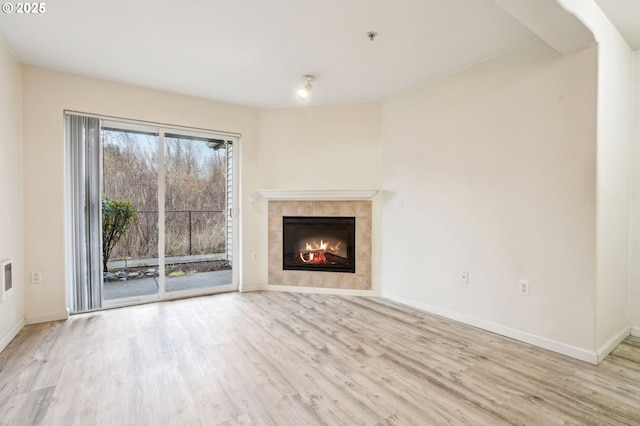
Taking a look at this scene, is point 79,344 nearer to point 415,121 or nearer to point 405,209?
point 405,209

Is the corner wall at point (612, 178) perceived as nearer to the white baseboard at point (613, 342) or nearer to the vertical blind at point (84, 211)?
the white baseboard at point (613, 342)

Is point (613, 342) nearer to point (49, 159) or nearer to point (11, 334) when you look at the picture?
point (11, 334)

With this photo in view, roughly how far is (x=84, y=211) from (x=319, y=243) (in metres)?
2.78

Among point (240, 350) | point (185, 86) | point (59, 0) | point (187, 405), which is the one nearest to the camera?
point (187, 405)

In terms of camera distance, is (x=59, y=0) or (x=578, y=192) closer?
(x=59, y=0)

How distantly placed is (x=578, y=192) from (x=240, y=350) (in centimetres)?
289

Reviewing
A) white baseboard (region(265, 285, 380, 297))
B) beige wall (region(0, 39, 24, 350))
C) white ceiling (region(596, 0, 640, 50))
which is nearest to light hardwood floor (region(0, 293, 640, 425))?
beige wall (region(0, 39, 24, 350))

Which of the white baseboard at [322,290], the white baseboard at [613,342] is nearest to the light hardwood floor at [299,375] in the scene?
the white baseboard at [613,342]

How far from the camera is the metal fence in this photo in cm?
375

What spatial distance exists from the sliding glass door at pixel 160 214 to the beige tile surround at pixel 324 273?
583 mm

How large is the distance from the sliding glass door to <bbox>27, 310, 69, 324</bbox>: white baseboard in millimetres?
156

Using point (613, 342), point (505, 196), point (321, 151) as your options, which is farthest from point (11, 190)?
point (613, 342)

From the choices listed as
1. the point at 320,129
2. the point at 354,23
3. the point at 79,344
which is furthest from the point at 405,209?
the point at 79,344

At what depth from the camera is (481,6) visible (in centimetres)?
213
